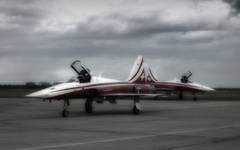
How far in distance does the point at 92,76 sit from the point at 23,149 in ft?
50.4

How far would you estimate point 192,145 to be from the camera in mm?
11977

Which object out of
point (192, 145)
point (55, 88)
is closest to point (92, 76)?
point (55, 88)

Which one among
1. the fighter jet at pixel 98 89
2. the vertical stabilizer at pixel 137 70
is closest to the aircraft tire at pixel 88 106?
the fighter jet at pixel 98 89

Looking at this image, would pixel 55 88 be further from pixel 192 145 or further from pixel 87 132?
pixel 192 145

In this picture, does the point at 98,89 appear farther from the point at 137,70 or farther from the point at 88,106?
the point at 137,70

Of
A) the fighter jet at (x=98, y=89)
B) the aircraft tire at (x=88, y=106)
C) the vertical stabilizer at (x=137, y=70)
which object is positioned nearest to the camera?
the fighter jet at (x=98, y=89)

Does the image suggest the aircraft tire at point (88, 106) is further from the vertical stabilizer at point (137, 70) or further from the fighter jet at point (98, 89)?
the vertical stabilizer at point (137, 70)

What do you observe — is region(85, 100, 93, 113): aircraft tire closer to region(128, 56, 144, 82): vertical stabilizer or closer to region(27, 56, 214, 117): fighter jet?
region(27, 56, 214, 117): fighter jet

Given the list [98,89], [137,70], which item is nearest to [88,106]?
[98,89]

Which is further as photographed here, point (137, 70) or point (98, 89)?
point (137, 70)

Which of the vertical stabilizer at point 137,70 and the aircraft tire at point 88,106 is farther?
the vertical stabilizer at point 137,70

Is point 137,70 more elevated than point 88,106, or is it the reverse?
point 137,70

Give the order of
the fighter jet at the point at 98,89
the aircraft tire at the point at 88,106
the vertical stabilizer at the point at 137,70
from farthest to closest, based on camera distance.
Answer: the vertical stabilizer at the point at 137,70, the aircraft tire at the point at 88,106, the fighter jet at the point at 98,89

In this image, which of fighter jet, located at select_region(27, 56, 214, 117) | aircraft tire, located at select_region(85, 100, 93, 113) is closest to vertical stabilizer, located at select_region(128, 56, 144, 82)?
fighter jet, located at select_region(27, 56, 214, 117)
